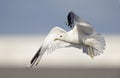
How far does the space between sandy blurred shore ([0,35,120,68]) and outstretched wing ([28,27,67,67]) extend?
27 mm

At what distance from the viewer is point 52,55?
6.43ft

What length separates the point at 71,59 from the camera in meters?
1.95

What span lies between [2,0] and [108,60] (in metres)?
0.87

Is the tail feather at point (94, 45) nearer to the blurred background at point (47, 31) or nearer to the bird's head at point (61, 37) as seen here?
the blurred background at point (47, 31)

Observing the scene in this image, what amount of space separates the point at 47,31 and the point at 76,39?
0.21 m

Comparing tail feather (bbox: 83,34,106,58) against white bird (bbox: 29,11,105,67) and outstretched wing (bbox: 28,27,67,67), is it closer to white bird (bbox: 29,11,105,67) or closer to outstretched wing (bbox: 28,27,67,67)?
white bird (bbox: 29,11,105,67)

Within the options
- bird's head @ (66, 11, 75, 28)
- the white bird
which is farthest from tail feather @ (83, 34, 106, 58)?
bird's head @ (66, 11, 75, 28)

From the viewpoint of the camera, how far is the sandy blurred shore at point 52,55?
1937mm

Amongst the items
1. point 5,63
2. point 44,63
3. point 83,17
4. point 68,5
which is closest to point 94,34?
point 83,17

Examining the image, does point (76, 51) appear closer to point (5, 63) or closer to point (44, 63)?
point (44, 63)

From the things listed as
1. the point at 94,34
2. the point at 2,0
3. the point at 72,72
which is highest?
the point at 2,0

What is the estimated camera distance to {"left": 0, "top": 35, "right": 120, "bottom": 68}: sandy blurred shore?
1937 mm

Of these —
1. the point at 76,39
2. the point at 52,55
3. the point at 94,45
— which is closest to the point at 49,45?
the point at 52,55

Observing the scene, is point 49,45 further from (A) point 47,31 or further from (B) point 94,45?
(B) point 94,45
